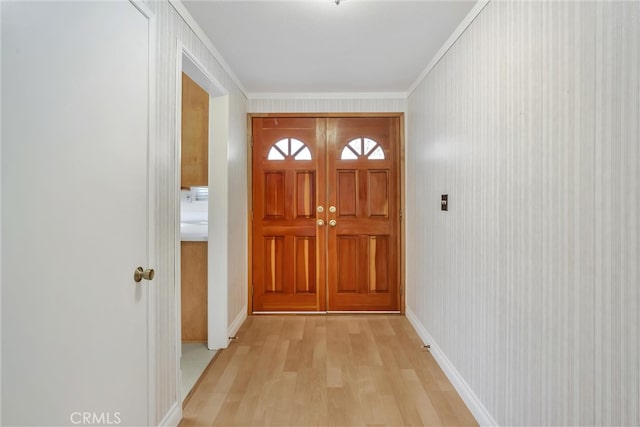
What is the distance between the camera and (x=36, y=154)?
99cm

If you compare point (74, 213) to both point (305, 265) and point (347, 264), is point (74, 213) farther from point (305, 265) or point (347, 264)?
point (347, 264)

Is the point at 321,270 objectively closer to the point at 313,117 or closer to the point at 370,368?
the point at 370,368

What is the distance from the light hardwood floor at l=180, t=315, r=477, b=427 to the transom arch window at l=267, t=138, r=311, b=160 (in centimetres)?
182

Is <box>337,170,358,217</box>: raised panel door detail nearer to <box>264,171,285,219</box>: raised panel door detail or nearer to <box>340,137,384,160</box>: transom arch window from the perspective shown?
<box>340,137,384,160</box>: transom arch window

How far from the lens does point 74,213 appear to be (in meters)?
1.12

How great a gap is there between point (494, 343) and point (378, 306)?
2.04m

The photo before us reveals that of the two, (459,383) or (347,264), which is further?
(347,264)

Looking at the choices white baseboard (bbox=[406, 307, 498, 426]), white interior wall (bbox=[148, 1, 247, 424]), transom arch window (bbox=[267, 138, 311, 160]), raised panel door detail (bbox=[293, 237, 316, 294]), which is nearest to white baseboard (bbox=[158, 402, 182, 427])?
white interior wall (bbox=[148, 1, 247, 424])

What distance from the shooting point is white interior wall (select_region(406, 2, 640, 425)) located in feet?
3.19

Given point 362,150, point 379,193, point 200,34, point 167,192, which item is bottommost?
point 167,192

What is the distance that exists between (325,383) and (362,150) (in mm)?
2386

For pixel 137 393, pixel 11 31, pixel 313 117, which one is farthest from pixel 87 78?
pixel 313 117

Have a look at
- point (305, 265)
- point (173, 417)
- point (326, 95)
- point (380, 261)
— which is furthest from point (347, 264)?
point (173, 417)

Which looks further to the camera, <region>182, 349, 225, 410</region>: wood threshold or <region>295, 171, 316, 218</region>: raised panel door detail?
<region>295, 171, 316, 218</region>: raised panel door detail
